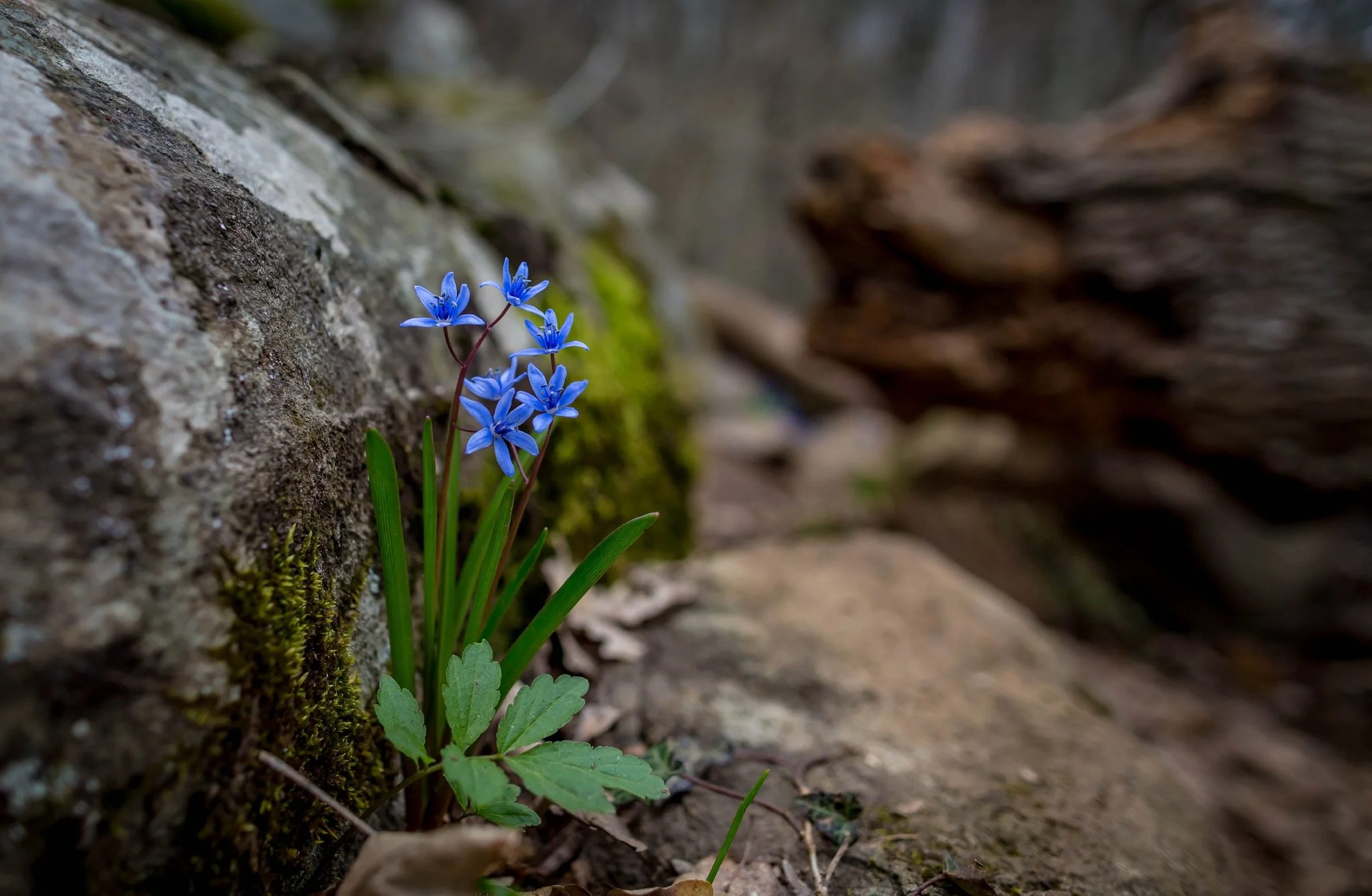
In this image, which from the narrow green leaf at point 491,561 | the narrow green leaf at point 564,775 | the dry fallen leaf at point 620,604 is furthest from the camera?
the dry fallen leaf at point 620,604

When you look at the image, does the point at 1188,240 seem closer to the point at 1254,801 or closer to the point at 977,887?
the point at 1254,801

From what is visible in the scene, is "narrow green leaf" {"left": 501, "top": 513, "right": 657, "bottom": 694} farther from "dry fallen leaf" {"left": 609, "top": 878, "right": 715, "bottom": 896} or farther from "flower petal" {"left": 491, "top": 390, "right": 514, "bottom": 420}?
"dry fallen leaf" {"left": 609, "top": 878, "right": 715, "bottom": 896}

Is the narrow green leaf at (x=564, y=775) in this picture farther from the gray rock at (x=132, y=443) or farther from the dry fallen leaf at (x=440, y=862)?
the gray rock at (x=132, y=443)

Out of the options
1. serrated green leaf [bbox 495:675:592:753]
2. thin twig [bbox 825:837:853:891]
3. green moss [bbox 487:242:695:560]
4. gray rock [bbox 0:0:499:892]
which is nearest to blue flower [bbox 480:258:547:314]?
gray rock [bbox 0:0:499:892]

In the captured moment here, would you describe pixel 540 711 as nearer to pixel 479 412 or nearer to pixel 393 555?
pixel 393 555

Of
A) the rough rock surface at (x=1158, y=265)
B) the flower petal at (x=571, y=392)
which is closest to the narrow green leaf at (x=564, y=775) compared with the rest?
the flower petal at (x=571, y=392)

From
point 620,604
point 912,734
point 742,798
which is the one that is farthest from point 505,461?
point 912,734
